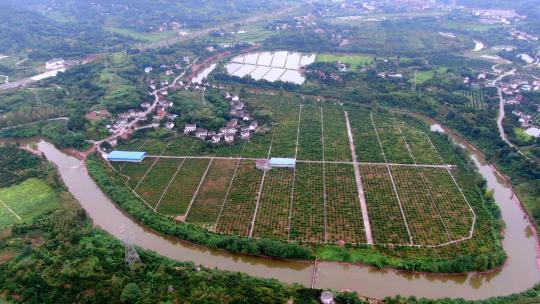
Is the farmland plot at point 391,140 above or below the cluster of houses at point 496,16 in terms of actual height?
below

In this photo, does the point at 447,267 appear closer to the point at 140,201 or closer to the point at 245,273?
the point at 245,273

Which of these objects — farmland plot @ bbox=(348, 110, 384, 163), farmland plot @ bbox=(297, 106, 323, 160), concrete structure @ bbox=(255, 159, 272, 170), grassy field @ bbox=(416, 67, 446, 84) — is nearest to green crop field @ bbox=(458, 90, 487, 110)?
grassy field @ bbox=(416, 67, 446, 84)

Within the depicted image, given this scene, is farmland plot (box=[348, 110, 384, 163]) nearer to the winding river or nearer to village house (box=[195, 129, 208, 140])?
the winding river

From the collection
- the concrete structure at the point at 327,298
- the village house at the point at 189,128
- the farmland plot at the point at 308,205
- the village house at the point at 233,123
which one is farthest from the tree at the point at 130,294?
the village house at the point at 233,123

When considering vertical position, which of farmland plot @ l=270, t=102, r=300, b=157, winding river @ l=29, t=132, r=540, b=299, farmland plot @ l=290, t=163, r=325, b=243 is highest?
farmland plot @ l=270, t=102, r=300, b=157

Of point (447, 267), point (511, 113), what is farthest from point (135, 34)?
point (447, 267)

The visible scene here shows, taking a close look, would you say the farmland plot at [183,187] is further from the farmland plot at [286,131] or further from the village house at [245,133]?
the farmland plot at [286,131]
